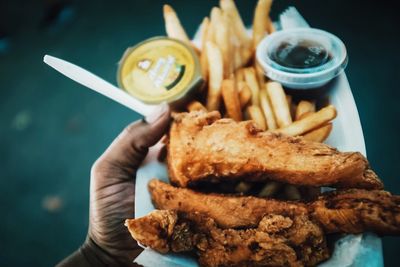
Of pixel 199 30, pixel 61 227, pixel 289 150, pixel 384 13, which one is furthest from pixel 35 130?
pixel 384 13

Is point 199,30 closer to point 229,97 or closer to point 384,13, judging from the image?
point 229,97

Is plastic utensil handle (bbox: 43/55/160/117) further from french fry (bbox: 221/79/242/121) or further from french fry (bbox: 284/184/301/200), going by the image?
french fry (bbox: 284/184/301/200)

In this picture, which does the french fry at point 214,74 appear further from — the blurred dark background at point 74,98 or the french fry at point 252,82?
the blurred dark background at point 74,98

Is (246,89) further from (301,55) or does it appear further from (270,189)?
(270,189)

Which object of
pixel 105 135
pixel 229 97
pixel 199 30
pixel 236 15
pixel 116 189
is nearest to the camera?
pixel 229 97

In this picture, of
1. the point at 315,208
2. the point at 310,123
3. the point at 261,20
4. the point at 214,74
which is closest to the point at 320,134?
the point at 310,123

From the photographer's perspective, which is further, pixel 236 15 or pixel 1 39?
pixel 1 39

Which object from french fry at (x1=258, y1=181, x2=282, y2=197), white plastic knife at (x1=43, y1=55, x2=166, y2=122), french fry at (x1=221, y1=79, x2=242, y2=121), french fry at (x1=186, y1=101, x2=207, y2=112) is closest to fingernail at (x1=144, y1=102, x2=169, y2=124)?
white plastic knife at (x1=43, y1=55, x2=166, y2=122)
